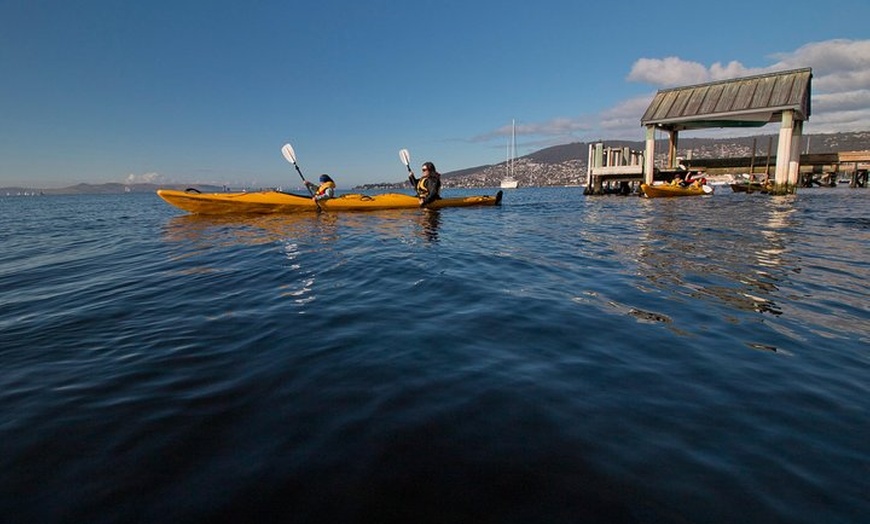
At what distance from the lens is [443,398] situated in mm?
3066

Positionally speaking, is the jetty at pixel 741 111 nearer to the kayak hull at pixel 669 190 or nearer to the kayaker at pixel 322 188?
the kayak hull at pixel 669 190

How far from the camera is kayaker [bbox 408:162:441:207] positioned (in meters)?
19.5

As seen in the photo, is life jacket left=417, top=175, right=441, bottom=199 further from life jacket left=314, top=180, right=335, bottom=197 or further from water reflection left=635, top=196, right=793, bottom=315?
water reflection left=635, top=196, right=793, bottom=315

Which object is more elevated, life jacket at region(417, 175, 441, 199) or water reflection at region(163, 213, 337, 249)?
life jacket at region(417, 175, 441, 199)

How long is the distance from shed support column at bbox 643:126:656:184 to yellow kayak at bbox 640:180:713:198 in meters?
2.86

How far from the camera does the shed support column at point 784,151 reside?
80.8 feet

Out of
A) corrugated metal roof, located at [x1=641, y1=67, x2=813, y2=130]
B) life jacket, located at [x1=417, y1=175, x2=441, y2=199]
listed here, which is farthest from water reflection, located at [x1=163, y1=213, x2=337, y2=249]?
corrugated metal roof, located at [x1=641, y1=67, x2=813, y2=130]

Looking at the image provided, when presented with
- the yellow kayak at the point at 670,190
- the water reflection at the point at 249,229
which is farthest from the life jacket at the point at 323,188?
the yellow kayak at the point at 670,190

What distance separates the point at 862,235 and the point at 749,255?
224 inches

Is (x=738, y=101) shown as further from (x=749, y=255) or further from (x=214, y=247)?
(x=214, y=247)

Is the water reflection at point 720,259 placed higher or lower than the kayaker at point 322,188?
lower

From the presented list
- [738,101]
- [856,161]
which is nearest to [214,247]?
[738,101]

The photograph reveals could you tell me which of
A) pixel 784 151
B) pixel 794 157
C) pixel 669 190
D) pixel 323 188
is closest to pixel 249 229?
pixel 323 188

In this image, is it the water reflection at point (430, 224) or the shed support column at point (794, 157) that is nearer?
the water reflection at point (430, 224)
